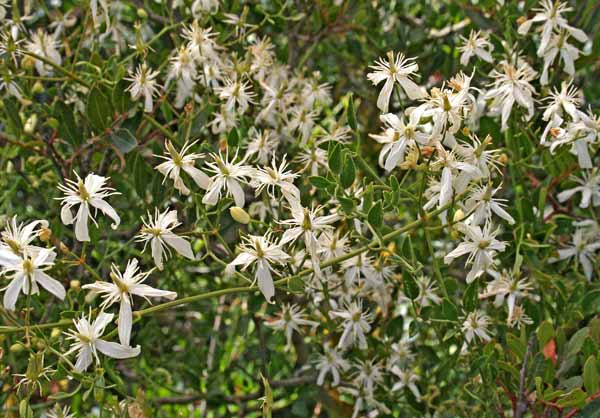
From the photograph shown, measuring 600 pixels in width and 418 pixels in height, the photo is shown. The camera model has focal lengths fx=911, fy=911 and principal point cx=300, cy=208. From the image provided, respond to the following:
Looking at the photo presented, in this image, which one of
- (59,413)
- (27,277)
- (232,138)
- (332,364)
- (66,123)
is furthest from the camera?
(332,364)

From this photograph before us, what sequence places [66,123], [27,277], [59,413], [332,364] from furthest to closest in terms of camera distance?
[332,364] → [66,123] → [59,413] → [27,277]

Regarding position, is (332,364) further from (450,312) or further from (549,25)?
(549,25)

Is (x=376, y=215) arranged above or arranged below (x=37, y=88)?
above

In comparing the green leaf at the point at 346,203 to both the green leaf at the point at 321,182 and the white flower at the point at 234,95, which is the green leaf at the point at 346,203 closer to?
the green leaf at the point at 321,182

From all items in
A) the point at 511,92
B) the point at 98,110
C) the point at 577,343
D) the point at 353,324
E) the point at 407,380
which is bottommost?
the point at 407,380

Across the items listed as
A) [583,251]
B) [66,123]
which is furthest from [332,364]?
[66,123]

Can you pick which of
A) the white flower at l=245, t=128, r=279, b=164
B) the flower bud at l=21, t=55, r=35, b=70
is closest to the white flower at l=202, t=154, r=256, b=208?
the white flower at l=245, t=128, r=279, b=164
